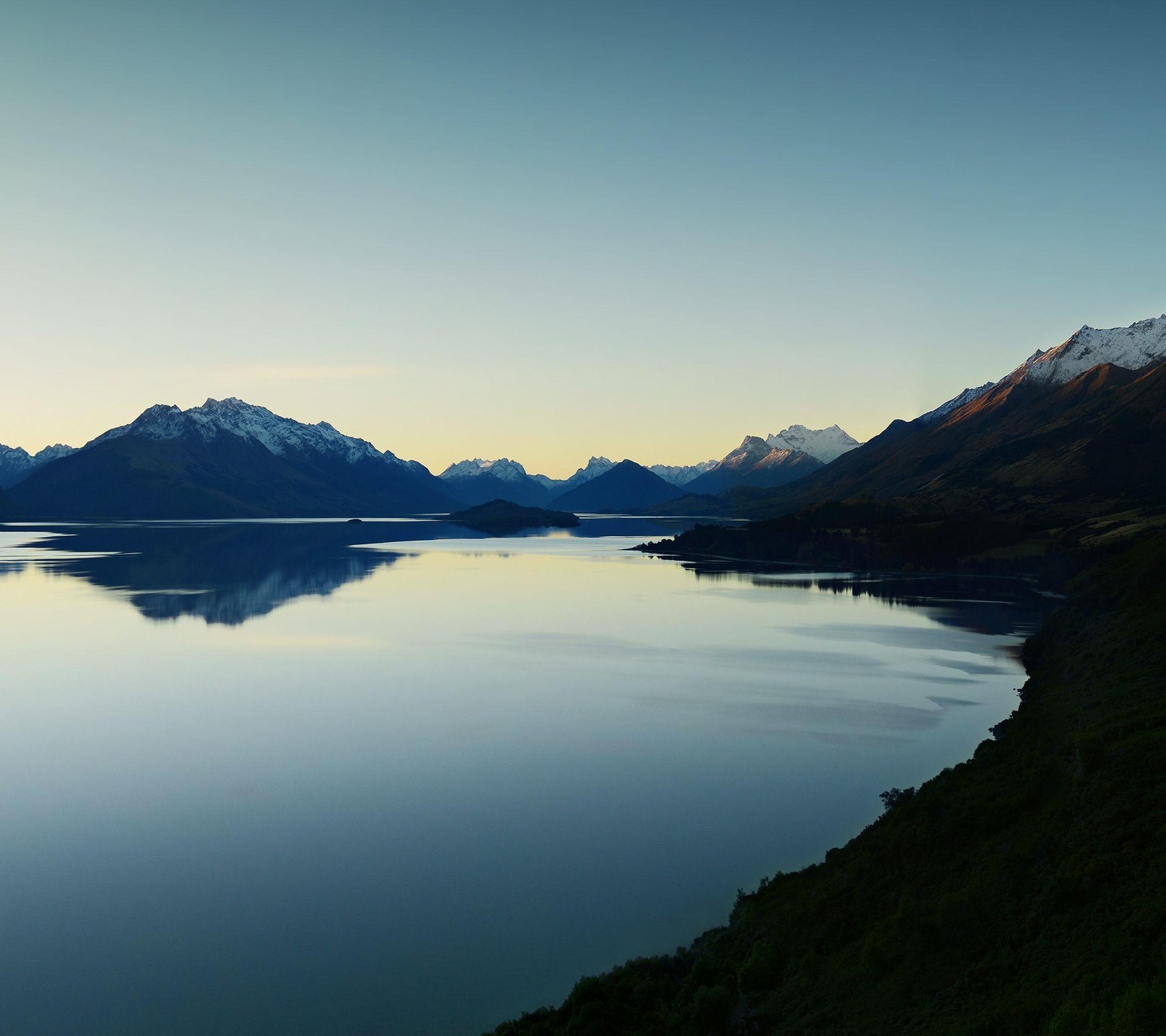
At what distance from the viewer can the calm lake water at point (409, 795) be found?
24641 millimetres

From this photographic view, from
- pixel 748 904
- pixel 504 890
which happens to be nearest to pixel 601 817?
pixel 504 890

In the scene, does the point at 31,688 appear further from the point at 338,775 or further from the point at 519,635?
the point at 519,635

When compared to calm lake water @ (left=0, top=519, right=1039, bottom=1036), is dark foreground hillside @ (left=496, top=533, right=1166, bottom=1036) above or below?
above

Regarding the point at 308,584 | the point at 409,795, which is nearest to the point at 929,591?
the point at 308,584

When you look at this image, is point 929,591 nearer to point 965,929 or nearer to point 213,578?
point 213,578

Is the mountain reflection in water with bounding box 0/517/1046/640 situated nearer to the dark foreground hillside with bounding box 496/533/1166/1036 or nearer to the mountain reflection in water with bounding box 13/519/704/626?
the mountain reflection in water with bounding box 13/519/704/626

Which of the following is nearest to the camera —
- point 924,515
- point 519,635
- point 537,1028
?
point 537,1028

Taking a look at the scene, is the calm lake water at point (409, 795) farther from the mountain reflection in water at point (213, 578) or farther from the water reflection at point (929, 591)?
the mountain reflection in water at point (213, 578)

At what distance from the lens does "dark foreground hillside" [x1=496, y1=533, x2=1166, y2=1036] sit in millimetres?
17109

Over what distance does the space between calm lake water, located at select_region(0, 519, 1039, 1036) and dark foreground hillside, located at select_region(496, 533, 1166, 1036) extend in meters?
3.22

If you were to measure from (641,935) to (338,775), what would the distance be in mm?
21078

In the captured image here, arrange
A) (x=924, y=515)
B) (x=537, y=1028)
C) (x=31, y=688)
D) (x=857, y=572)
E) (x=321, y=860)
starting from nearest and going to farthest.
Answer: (x=537, y=1028)
(x=321, y=860)
(x=31, y=688)
(x=857, y=572)
(x=924, y=515)

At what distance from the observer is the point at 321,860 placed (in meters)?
31.9

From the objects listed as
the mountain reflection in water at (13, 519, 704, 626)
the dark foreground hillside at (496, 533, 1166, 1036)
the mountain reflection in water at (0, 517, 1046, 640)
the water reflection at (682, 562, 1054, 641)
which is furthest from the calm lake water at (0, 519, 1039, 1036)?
the mountain reflection in water at (13, 519, 704, 626)
